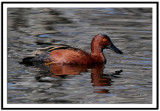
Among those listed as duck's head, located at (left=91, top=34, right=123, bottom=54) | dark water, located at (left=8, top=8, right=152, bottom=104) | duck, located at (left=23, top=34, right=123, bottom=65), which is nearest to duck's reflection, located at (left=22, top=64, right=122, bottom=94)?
dark water, located at (left=8, top=8, right=152, bottom=104)

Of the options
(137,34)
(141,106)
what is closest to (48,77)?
(141,106)

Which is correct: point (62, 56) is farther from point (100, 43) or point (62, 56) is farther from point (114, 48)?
point (114, 48)

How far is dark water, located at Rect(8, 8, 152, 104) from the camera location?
9602mm

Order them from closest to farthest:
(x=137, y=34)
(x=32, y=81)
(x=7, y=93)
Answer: (x=7, y=93)
(x=32, y=81)
(x=137, y=34)

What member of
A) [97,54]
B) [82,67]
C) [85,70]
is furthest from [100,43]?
[85,70]

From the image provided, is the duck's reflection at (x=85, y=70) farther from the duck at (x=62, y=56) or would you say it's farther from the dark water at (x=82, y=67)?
the duck at (x=62, y=56)

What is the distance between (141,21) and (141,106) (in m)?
8.05

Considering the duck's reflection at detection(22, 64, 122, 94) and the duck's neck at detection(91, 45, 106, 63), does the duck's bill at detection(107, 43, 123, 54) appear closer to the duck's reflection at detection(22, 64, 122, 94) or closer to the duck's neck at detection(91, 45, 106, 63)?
the duck's neck at detection(91, 45, 106, 63)

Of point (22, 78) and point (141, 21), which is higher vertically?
point (141, 21)

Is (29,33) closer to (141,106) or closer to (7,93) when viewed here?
(7,93)

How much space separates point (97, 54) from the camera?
12.6 metres

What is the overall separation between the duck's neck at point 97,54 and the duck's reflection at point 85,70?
242 millimetres

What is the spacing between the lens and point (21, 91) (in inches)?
385

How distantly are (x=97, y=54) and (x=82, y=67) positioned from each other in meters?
0.79
